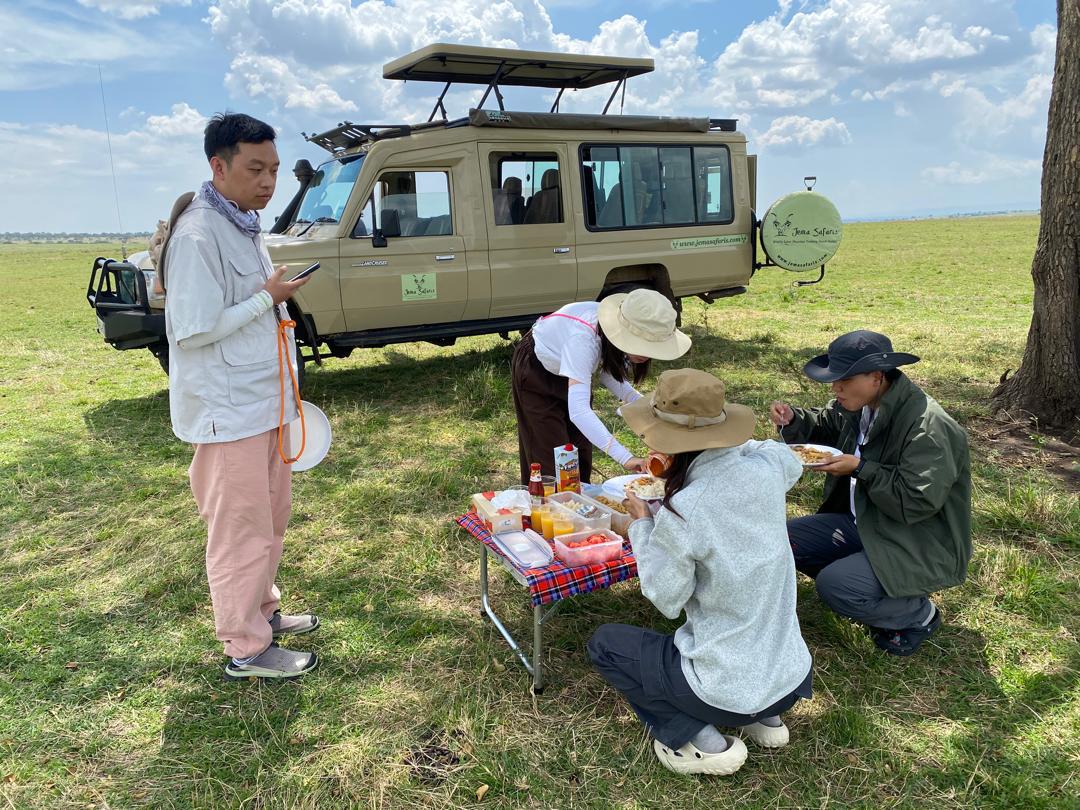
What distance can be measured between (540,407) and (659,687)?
159 centimetres

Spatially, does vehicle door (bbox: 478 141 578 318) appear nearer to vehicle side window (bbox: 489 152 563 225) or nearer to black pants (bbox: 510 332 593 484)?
vehicle side window (bbox: 489 152 563 225)

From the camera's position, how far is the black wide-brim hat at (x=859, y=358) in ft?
8.85

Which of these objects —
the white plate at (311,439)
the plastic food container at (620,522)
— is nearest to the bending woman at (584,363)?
the plastic food container at (620,522)

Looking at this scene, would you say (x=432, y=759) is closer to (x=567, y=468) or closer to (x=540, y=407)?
(x=567, y=468)

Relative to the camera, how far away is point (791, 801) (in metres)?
2.22

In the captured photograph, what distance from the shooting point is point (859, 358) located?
274 centimetres

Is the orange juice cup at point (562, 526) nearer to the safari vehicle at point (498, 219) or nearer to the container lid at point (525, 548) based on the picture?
the container lid at point (525, 548)

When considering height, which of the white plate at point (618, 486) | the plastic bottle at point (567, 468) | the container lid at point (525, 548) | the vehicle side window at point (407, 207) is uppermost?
the vehicle side window at point (407, 207)

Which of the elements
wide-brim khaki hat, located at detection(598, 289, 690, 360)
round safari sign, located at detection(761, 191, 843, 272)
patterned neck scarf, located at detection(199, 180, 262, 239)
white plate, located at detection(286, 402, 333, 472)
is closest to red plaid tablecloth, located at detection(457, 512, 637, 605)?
wide-brim khaki hat, located at detection(598, 289, 690, 360)

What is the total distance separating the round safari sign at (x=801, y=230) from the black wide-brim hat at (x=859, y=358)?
549cm

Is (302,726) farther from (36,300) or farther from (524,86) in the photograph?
(36,300)

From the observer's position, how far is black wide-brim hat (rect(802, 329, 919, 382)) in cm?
270

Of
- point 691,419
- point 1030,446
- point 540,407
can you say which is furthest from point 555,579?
point 1030,446

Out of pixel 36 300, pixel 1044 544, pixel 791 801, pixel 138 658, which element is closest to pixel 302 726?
pixel 138 658
